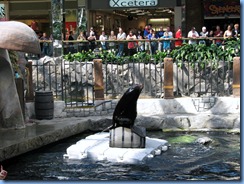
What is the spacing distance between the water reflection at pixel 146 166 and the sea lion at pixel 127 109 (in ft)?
2.37

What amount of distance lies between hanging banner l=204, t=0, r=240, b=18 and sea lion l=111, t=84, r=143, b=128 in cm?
1788

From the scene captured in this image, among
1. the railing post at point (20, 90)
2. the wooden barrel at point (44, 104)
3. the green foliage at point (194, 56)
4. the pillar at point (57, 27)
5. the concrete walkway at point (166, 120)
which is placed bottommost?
the concrete walkway at point (166, 120)

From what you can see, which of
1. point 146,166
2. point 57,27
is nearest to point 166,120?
point 146,166

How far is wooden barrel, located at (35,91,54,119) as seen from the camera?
1219 centimetres

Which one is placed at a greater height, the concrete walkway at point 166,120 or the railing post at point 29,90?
the railing post at point 29,90

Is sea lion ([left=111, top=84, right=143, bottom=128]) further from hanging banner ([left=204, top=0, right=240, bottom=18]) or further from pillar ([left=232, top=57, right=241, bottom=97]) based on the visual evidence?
hanging banner ([left=204, top=0, right=240, bottom=18])

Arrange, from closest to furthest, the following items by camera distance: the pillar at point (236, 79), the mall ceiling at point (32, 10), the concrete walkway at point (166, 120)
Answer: the concrete walkway at point (166, 120), the pillar at point (236, 79), the mall ceiling at point (32, 10)

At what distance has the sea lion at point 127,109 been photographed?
9.04 m

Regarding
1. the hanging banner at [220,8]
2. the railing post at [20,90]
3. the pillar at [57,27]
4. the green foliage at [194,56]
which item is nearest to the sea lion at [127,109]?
the railing post at [20,90]

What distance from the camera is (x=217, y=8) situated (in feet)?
86.1

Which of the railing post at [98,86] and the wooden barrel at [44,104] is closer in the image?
the wooden barrel at [44,104]

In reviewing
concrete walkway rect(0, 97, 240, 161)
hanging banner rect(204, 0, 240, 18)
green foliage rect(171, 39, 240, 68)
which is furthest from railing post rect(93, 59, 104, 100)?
hanging banner rect(204, 0, 240, 18)

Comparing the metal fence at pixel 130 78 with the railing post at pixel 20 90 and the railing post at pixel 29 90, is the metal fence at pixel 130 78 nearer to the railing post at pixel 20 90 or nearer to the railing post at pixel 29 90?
the railing post at pixel 29 90

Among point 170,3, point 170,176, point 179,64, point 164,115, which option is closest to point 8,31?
point 170,176
